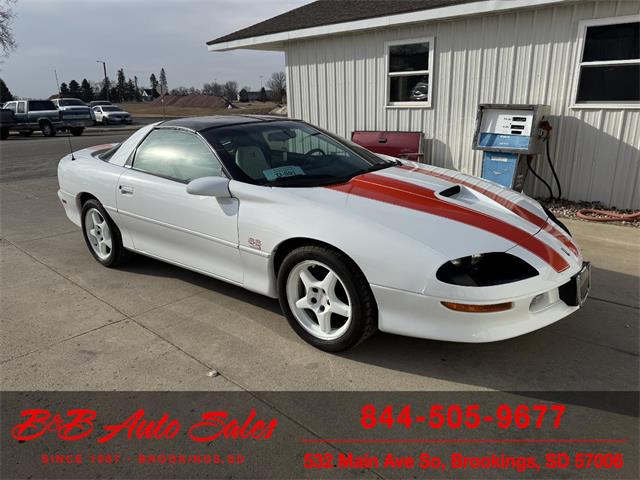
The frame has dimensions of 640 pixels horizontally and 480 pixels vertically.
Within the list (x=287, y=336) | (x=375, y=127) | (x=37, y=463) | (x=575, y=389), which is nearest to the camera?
(x=37, y=463)

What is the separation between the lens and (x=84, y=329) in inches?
132

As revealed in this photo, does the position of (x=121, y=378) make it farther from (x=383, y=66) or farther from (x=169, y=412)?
(x=383, y=66)

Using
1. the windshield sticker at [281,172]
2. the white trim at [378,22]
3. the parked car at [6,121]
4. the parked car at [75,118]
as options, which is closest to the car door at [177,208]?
the windshield sticker at [281,172]

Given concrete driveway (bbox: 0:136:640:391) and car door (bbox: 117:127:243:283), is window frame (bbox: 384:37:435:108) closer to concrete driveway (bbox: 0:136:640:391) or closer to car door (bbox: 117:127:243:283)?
concrete driveway (bbox: 0:136:640:391)

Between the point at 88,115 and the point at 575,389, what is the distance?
87.9 ft

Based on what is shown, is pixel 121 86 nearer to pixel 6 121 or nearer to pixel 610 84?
pixel 6 121

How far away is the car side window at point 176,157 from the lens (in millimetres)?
3465

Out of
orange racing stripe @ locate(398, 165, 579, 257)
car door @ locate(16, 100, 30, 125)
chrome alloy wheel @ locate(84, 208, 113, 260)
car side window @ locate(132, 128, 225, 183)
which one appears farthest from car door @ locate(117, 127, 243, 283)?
car door @ locate(16, 100, 30, 125)

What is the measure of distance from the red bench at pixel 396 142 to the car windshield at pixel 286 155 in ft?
12.8

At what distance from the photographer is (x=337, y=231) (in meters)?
2.70

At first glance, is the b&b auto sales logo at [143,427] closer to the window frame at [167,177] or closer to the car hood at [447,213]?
the car hood at [447,213]

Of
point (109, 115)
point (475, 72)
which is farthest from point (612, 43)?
point (109, 115)

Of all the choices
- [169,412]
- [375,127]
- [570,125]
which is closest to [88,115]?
[375,127]

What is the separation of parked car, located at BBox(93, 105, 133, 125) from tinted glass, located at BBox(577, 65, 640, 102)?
31.2m
